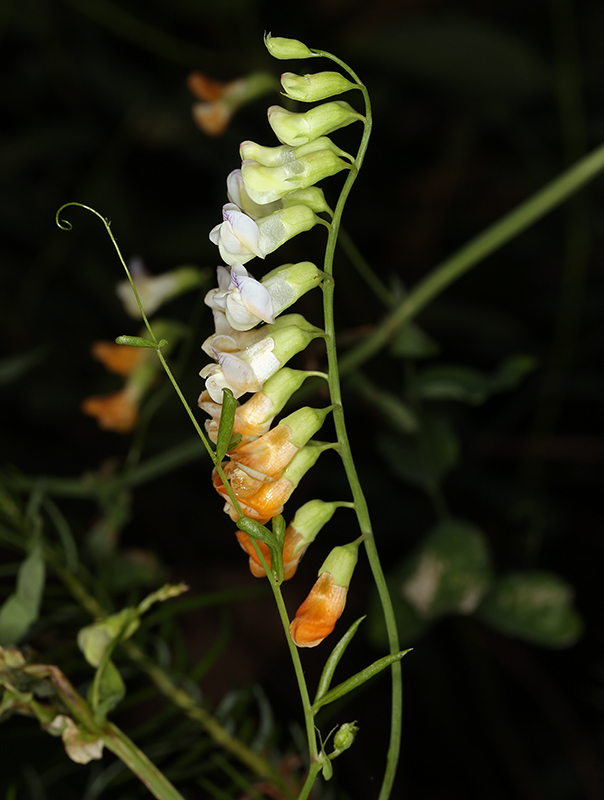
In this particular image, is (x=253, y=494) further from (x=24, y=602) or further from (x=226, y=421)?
(x=24, y=602)

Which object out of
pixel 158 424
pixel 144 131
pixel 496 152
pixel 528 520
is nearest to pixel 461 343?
pixel 528 520

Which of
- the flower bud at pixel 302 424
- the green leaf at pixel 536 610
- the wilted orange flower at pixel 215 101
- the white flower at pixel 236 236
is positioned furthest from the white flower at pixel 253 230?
the green leaf at pixel 536 610

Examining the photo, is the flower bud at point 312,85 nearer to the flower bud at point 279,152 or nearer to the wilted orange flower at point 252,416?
the flower bud at point 279,152

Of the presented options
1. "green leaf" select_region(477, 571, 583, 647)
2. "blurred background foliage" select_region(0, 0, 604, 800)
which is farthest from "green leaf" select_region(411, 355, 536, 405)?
"green leaf" select_region(477, 571, 583, 647)

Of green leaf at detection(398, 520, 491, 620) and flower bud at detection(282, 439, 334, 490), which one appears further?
green leaf at detection(398, 520, 491, 620)

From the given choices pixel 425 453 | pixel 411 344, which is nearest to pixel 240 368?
pixel 411 344

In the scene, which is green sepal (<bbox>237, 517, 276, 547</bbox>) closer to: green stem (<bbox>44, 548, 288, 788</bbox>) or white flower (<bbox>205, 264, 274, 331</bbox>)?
white flower (<bbox>205, 264, 274, 331</bbox>)
